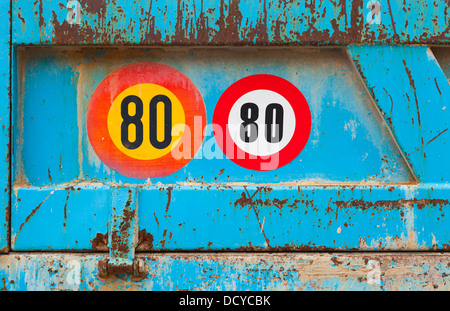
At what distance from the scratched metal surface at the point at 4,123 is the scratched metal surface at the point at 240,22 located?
0.12m

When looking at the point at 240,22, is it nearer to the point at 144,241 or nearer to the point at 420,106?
the point at 420,106

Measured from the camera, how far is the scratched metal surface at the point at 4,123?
56.1 inches

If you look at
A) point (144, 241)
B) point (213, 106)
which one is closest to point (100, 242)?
point (144, 241)

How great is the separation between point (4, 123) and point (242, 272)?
832mm

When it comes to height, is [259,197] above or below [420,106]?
below

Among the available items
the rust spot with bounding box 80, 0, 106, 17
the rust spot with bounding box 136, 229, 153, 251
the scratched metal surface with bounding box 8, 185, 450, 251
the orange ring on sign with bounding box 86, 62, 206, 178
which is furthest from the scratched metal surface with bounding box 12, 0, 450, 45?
the rust spot with bounding box 136, 229, 153, 251

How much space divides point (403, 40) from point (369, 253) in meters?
0.65

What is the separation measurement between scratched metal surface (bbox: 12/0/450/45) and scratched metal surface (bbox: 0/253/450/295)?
0.65 m

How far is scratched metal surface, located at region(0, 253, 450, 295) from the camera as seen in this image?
4.67 feet

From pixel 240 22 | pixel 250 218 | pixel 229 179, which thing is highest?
pixel 240 22

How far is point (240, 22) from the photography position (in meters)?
1.45

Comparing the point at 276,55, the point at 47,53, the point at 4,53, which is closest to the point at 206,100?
the point at 276,55

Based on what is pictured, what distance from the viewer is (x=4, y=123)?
4.70 feet

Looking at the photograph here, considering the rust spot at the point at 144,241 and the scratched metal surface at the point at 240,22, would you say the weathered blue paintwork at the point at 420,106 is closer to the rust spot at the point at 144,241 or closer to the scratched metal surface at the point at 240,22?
the scratched metal surface at the point at 240,22
